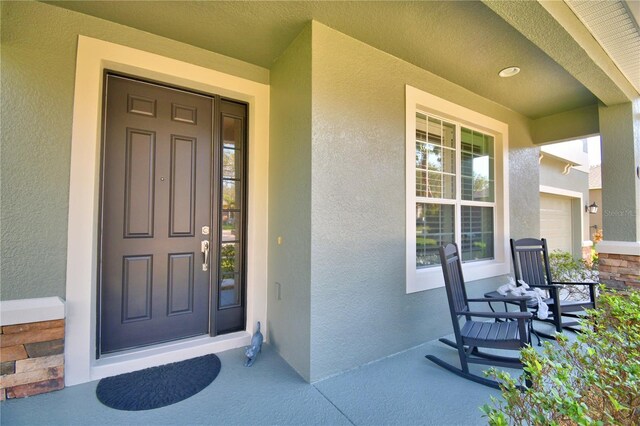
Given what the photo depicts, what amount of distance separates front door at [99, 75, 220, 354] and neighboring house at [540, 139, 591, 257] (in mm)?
7411

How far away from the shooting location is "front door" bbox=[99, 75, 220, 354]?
2.52 metres

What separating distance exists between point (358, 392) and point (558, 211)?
872cm

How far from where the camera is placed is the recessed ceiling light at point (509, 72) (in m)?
3.15

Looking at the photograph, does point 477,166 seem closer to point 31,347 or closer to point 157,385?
point 157,385

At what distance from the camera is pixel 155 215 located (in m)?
2.67

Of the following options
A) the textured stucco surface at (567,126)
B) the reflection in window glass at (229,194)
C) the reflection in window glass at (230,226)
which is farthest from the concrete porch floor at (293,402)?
the textured stucco surface at (567,126)

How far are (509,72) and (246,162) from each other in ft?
10.0

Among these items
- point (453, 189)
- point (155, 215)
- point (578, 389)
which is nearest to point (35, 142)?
point (155, 215)

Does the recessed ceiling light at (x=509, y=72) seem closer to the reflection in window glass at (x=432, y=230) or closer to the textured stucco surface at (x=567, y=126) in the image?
the reflection in window glass at (x=432, y=230)

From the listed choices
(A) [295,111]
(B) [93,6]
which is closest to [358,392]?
(A) [295,111]

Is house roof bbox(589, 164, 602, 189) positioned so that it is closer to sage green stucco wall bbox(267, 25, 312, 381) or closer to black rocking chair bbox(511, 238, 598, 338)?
black rocking chair bbox(511, 238, 598, 338)

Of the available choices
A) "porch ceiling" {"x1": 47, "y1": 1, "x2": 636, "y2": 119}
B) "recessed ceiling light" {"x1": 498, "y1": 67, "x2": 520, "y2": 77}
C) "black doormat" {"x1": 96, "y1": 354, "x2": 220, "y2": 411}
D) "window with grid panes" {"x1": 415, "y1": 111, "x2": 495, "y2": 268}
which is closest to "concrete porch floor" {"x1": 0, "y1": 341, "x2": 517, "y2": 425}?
"black doormat" {"x1": 96, "y1": 354, "x2": 220, "y2": 411}

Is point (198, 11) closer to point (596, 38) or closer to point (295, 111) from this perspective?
point (295, 111)

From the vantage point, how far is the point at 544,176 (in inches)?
281
